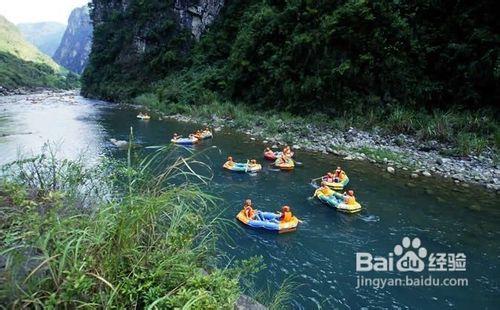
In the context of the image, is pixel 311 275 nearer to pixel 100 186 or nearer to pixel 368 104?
pixel 100 186

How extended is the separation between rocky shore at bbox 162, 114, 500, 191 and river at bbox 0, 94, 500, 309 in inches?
32.2

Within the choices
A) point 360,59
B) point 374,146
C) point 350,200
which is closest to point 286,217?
point 350,200

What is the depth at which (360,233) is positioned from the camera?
9867 millimetres

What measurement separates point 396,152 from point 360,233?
26.5ft

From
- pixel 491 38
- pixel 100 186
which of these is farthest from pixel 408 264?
pixel 491 38

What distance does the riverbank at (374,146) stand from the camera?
1439cm

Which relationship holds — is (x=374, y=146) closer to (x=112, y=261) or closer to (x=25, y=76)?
(x=112, y=261)

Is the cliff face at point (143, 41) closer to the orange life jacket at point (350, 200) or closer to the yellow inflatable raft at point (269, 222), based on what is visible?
the orange life jacket at point (350, 200)

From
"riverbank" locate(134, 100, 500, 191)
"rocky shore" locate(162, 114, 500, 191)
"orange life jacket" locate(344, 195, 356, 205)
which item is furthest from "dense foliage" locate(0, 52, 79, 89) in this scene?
"orange life jacket" locate(344, 195, 356, 205)

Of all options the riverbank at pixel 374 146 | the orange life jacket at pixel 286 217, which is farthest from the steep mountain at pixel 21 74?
the orange life jacket at pixel 286 217

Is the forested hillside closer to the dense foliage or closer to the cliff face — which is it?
the cliff face

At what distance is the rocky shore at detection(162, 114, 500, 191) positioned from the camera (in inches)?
555

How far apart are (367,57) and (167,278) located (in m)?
20.4

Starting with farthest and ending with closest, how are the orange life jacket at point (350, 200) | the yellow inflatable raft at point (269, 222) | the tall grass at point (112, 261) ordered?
1. the orange life jacket at point (350, 200)
2. the yellow inflatable raft at point (269, 222)
3. the tall grass at point (112, 261)
